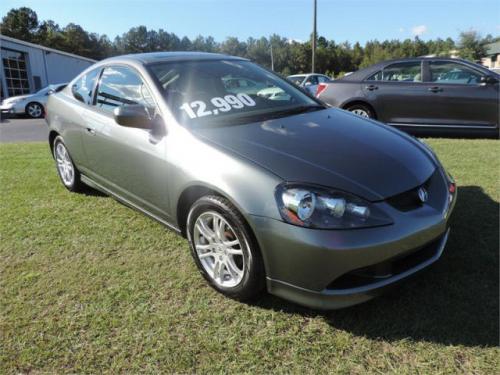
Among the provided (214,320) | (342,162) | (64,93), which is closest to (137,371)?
(214,320)

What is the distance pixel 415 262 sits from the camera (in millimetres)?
2301

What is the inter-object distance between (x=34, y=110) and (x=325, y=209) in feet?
53.0

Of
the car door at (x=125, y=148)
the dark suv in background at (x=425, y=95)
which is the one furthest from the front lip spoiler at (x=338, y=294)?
the dark suv in background at (x=425, y=95)

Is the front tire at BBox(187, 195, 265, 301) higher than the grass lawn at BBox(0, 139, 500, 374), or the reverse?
the front tire at BBox(187, 195, 265, 301)

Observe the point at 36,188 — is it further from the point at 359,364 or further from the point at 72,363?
the point at 359,364

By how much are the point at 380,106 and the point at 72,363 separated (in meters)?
6.54

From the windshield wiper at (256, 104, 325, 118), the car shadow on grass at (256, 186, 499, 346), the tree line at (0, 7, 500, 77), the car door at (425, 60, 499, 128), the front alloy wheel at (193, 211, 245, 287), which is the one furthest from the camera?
the tree line at (0, 7, 500, 77)

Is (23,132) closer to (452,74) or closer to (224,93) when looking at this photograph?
(224,93)

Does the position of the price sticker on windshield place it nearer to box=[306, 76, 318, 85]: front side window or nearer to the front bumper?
the front bumper

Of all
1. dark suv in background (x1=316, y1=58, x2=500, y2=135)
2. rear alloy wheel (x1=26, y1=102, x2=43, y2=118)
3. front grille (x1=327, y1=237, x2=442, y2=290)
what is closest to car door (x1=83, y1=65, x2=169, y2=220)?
front grille (x1=327, y1=237, x2=442, y2=290)

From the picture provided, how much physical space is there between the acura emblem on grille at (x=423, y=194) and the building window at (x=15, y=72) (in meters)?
25.6

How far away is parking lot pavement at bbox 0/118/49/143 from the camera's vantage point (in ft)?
33.2

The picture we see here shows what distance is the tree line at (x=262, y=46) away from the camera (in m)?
61.5

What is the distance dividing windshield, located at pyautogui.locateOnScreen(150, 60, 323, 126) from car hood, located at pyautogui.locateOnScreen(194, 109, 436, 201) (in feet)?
0.59
